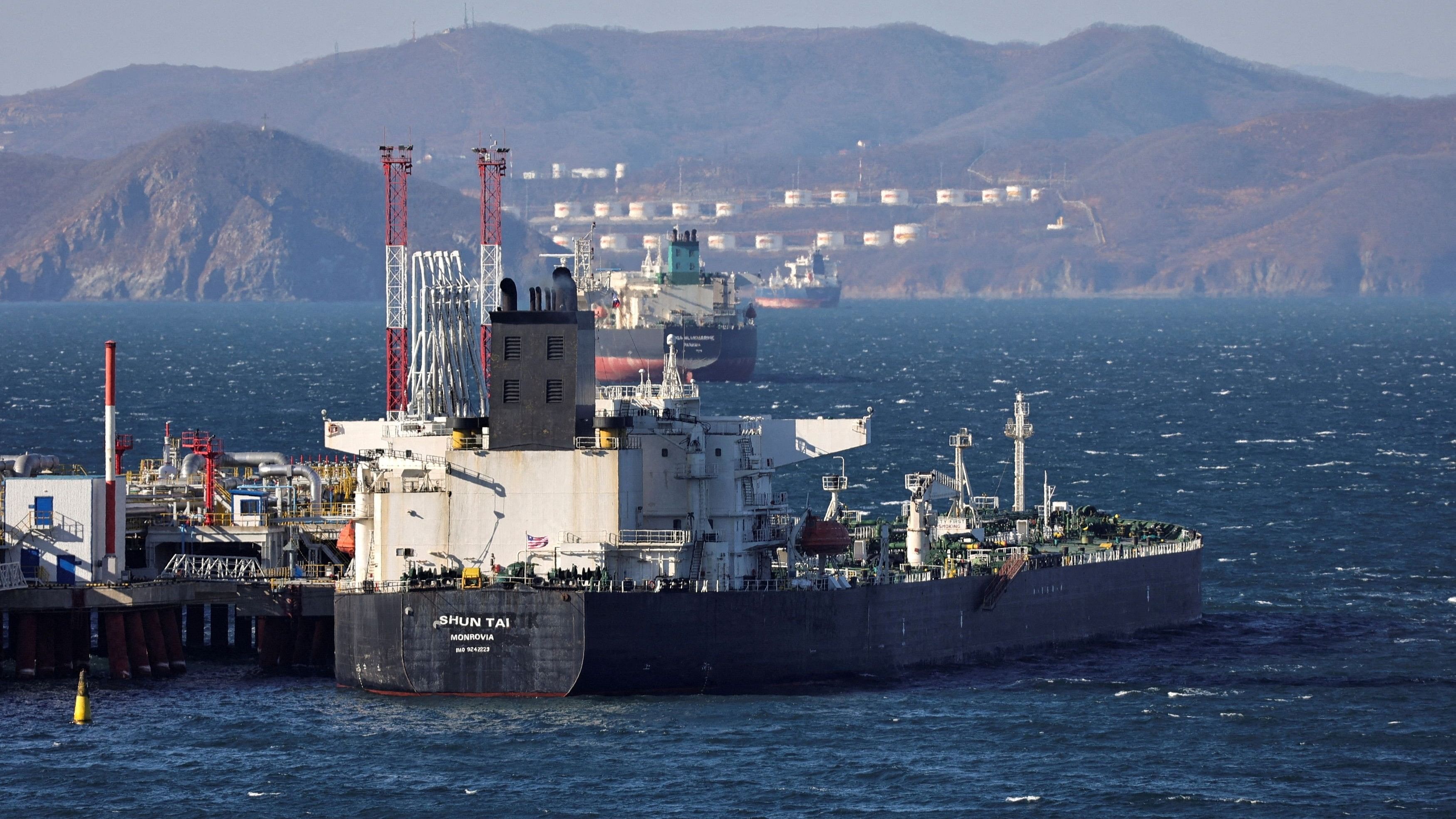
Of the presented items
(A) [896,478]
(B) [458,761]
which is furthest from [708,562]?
(A) [896,478]

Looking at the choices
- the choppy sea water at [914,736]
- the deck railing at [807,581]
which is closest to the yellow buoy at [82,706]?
the choppy sea water at [914,736]

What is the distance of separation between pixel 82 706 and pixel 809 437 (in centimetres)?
2303

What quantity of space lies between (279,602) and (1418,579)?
42345mm

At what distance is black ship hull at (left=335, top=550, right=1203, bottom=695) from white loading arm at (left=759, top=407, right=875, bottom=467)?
5.96m

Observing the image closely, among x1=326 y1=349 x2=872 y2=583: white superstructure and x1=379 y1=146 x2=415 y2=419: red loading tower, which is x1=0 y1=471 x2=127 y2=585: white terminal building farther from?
x1=379 y1=146 x2=415 y2=419: red loading tower

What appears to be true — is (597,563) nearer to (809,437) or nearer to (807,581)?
(807,581)

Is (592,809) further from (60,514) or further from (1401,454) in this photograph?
(1401,454)

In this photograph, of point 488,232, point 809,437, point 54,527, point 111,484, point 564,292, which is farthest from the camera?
point 488,232

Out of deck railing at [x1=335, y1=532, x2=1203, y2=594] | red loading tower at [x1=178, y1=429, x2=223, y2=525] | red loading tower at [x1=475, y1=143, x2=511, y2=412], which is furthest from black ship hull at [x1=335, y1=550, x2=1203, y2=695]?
red loading tower at [x1=178, y1=429, x2=223, y2=525]

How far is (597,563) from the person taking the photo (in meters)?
59.8

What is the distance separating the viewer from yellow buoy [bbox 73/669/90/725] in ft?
190

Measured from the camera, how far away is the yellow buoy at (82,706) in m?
58.0

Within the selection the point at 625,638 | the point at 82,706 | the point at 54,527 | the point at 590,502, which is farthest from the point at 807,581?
the point at 54,527

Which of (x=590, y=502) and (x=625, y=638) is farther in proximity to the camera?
(x=590, y=502)
